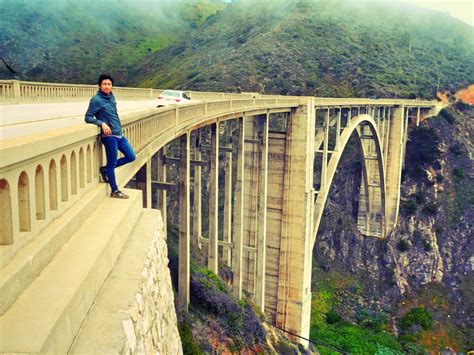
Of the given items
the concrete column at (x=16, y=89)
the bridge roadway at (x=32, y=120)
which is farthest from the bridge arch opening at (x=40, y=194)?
the concrete column at (x=16, y=89)

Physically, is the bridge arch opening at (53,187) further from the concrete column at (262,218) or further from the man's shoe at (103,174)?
the concrete column at (262,218)

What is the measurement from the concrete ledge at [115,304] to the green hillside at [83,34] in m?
63.7

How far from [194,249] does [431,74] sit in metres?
52.7

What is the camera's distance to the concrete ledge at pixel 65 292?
2.77 m

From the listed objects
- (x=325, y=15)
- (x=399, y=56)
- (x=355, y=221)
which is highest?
(x=325, y=15)

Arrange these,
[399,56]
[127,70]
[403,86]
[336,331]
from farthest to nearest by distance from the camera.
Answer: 1. [127,70]
2. [399,56]
3. [403,86]
4. [336,331]

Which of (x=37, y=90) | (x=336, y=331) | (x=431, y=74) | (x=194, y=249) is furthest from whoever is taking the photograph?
(x=431, y=74)

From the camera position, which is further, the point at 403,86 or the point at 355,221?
the point at 403,86

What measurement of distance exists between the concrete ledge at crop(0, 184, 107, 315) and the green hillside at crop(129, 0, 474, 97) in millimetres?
52640

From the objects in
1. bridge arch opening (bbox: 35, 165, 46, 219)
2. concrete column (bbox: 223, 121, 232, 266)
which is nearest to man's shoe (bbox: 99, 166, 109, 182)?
bridge arch opening (bbox: 35, 165, 46, 219)

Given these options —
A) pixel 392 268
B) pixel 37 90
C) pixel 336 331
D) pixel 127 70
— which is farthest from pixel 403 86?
pixel 37 90

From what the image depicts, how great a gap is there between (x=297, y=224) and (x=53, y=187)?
2144cm

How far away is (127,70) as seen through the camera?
83750 millimetres

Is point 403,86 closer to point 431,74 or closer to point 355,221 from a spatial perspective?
point 431,74
